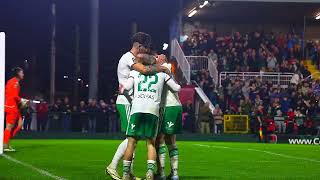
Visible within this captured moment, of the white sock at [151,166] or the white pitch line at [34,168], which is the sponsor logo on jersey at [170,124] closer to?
the white sock at [151,166]

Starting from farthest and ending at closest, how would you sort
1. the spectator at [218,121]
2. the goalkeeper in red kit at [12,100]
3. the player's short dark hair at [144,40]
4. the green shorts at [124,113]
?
the spectator at [218,121], the goalkeeper in red kit at [12,100], the green shorts at [124,113], the player's short dark hair at [144,40]

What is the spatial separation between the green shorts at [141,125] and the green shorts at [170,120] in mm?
830

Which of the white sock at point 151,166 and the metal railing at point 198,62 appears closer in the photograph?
the white sock at point 151,166

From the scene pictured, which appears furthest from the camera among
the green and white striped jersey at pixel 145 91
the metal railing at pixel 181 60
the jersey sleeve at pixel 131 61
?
the metal railing at pixel 181 60

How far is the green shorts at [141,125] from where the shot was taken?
10766 mm

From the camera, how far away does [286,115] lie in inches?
1357

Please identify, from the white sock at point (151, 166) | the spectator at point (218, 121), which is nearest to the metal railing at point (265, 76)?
the spectator at point (218, 121)

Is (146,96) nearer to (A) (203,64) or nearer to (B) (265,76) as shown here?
(A) (203,64)

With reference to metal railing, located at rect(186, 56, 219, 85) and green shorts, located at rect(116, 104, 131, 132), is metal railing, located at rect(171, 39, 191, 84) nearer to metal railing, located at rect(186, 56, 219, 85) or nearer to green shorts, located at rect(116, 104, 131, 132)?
metal railing, located at rect(186, 56, 219, 85)

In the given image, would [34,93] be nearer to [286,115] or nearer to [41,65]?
[41,65]

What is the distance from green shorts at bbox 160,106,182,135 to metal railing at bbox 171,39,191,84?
1028 inches

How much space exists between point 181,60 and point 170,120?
90.1ft

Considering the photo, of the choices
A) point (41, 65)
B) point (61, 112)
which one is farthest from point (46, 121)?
point (41, 65)

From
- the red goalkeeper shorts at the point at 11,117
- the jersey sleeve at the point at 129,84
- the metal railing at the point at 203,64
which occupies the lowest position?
the red goalkeeper shorts at the point at 11,117
